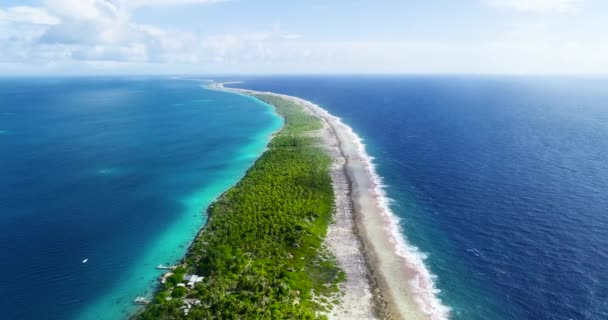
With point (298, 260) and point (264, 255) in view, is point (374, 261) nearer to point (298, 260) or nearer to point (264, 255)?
point (298, 260)

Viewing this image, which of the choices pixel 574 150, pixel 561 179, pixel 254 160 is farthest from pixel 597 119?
pixel 254 160

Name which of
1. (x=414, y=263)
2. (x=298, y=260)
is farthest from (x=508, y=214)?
(x=298, y=260)

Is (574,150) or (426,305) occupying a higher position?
(574,150)

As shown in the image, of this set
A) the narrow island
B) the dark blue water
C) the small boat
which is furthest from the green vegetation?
the dark blue water

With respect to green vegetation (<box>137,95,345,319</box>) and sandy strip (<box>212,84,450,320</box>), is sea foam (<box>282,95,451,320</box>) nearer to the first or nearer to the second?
sandy strip (<box>212,84,450,320</box>)

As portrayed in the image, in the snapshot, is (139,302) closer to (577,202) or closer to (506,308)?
(506,308)
